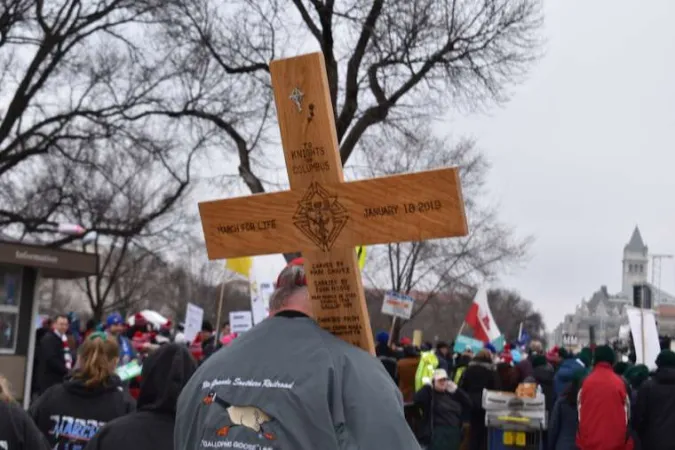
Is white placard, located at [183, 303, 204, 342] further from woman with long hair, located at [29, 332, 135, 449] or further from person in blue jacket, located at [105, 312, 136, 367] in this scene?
woman with long hair, located at [29, 332, 135, 449]

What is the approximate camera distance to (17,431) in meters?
5.02

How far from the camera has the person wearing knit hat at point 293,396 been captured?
314 cm

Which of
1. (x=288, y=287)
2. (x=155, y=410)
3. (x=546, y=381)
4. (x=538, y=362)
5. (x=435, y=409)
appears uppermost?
(x=288, y=287)

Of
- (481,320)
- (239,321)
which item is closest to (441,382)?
(239,321)

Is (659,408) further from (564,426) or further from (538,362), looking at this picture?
(538,362)

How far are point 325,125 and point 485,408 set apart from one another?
1117cm

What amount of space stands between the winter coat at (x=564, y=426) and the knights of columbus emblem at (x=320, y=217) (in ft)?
32.7

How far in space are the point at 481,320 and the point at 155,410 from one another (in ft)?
71.8

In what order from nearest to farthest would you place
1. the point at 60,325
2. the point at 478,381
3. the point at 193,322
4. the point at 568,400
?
the point at 568,400
the point at 60,325
the point at 478,381
the point at 193,322

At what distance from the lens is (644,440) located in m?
12.0

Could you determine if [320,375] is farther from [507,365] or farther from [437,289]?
[437,289]

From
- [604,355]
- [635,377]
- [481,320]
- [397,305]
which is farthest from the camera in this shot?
[397,305]

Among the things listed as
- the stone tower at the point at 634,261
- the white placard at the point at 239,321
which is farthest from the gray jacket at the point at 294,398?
the stone tower at the point at 634,261

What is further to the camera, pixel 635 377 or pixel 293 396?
pixel 635 377
